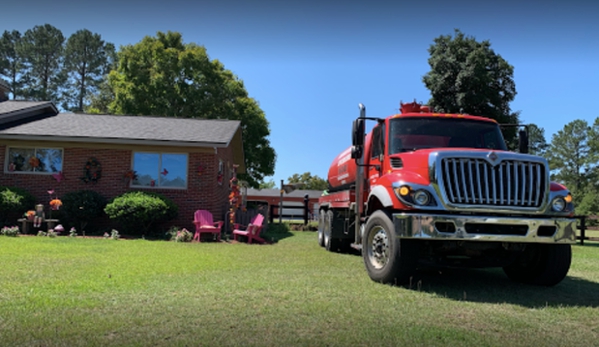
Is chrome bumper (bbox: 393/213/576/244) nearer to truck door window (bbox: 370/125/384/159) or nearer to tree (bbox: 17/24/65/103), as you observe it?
truck door window (bbox: 370/125/384/159)

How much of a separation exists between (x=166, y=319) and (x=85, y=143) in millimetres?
11271

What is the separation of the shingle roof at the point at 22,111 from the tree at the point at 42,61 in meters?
28.6

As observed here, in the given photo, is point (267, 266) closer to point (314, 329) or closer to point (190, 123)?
point (314, 329)

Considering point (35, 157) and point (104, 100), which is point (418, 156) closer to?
point (35, 157)

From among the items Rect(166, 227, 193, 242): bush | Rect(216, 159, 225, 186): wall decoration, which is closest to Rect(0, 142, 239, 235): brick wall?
Rect(216, 159, 225, 186): wall decoration

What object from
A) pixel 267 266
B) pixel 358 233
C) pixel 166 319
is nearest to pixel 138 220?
pixel 267 266

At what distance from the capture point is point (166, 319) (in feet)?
12.9

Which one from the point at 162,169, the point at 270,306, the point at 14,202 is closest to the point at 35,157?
the point at 14,202

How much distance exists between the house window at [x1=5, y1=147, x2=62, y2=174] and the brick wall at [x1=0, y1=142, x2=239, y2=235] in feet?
0.55

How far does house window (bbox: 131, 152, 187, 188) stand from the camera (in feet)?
45.1

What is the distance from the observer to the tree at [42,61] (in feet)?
136

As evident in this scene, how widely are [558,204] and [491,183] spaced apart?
0.98 m

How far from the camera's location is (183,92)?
27.1 meters

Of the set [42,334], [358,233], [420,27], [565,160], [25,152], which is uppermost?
[565,160]
